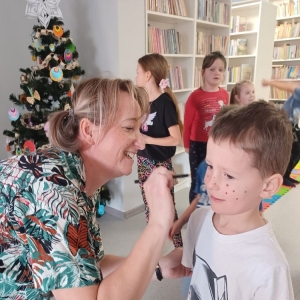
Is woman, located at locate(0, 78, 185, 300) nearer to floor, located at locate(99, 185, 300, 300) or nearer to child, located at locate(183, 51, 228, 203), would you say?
floor, located at locate(99, 185, 300, 300)

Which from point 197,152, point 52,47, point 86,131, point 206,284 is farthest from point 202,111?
point 206,284

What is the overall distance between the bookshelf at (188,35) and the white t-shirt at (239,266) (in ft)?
7.26

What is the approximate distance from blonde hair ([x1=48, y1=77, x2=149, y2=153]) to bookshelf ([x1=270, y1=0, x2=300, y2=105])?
4961 millimetres

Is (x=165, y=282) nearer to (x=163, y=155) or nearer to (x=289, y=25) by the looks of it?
(x=163, y=155)

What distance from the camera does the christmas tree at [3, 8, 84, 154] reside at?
2.18m

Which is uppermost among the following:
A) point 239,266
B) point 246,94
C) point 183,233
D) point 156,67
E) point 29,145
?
point 156,67

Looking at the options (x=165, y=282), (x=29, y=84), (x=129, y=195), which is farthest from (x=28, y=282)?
(x=129, y=195)

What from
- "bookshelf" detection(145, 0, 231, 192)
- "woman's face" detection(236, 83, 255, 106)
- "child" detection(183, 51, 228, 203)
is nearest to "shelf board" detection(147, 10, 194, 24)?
"bookshelf" detection(145, 0, 231, 192)

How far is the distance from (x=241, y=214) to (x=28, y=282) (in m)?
0.62

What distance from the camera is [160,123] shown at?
2.02m

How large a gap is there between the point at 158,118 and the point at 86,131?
1.16 m

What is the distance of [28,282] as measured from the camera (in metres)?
0.80

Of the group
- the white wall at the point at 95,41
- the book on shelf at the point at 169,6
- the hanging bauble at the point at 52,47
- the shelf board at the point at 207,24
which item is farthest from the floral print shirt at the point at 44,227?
the shelf board at the point at 207,24

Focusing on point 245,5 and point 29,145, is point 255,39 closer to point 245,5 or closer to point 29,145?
point 245,5
